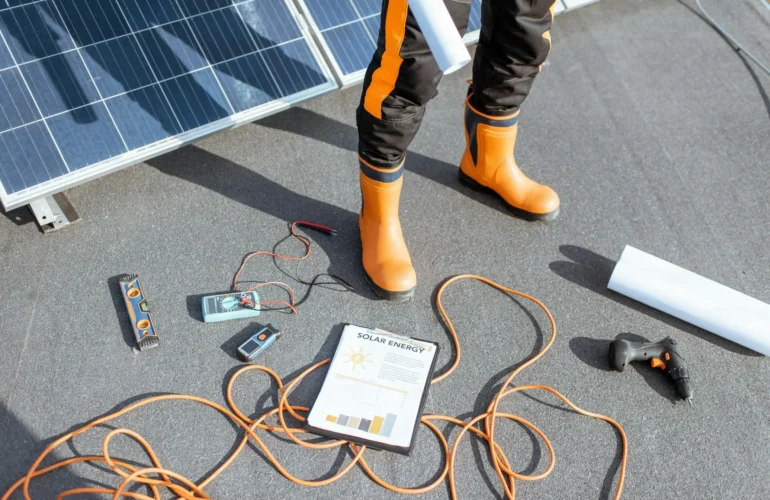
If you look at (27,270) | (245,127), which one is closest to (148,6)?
(245,127)

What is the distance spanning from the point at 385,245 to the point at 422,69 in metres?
0.56

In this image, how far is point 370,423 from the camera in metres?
1.61

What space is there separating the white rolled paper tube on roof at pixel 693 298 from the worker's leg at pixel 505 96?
30 centimetres

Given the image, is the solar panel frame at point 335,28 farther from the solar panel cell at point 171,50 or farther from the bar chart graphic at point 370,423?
the bar chart graphic at point 370,423

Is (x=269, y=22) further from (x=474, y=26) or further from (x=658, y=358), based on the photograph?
(x=658, y=358)

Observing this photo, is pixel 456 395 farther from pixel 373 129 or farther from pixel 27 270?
pixel 27 270

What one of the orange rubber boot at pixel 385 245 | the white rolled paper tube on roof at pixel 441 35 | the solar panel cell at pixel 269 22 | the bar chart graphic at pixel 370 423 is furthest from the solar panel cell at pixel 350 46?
the white rolled paper tube on roof at pixel 441 35

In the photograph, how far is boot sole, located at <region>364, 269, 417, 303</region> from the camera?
5.95 ft

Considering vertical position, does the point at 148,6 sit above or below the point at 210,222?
above

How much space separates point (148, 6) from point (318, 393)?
52.2 inches

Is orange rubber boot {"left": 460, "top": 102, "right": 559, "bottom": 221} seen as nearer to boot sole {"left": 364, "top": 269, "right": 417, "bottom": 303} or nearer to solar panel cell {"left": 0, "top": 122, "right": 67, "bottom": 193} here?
boot sole {"left": 364, "top": 269, "right": 417, "bottom": 303}

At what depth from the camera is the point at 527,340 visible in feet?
5.91

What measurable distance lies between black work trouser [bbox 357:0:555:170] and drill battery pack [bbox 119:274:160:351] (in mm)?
712

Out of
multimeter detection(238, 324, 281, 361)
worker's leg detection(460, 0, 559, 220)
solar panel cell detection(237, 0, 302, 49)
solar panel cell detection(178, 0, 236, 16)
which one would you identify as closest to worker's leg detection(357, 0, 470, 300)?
worker's leg detection(460, 0, 559, 220)
